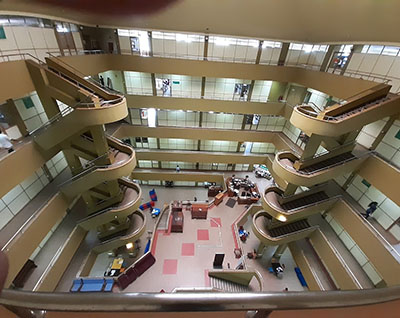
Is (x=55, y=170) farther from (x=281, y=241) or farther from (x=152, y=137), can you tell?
(x=281, y=241)

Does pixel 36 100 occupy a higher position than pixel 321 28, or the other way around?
pixel 321 28

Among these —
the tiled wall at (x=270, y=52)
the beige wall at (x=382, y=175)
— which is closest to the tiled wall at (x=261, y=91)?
the tiled wall at (x=270, y=52)

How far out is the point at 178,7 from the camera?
9.26m

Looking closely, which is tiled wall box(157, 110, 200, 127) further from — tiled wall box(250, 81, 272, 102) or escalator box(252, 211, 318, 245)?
escalator box(252, 211, 318, 245)

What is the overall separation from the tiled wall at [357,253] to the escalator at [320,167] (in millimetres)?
4196

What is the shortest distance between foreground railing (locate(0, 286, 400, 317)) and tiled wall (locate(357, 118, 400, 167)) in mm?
12775

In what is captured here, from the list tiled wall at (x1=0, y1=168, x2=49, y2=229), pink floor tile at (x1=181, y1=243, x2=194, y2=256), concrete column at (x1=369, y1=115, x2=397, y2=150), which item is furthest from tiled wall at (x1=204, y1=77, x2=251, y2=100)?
tiled wall at (x1=0, y1=168, x2=49, y2=229)

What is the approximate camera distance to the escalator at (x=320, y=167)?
10773mm

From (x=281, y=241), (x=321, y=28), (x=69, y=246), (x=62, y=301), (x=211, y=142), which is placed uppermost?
(x=321, y=28)

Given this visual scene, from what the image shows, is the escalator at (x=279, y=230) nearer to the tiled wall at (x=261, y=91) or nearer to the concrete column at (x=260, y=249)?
the concrete column at (x=260, y=249)

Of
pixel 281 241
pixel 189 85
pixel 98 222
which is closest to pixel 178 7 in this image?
pixel 189 85

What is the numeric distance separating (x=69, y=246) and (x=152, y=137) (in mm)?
11188

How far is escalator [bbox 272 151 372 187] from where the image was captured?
10773 mm

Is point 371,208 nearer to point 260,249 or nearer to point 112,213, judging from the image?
point 260,249
